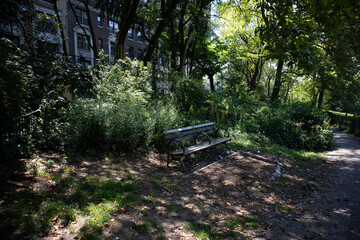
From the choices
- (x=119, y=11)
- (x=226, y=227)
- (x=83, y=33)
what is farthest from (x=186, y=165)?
(x=83, y=33)

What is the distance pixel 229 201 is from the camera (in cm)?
448

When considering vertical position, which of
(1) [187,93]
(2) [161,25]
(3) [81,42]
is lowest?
(1) [187,93]

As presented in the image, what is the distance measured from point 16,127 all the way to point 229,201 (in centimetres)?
495

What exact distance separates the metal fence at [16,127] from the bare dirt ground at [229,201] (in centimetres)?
80

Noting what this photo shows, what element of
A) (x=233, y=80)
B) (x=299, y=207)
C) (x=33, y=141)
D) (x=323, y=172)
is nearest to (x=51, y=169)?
(x=33, y=141)

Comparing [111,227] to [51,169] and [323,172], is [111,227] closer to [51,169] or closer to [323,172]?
[51,169]

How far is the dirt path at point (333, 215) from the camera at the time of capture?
3.45 meters

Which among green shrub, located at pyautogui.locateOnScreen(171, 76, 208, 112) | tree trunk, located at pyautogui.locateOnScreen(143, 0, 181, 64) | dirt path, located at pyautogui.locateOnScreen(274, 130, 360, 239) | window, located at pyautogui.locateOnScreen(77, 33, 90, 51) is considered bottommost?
dirt path, located at pyautogui.locateOnScreen(274, 130, 360, 239)

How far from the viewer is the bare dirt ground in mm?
3324

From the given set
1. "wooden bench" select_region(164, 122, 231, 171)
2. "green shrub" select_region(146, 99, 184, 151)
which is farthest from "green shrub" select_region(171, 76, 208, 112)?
"green shrub" select_region(146, 99, 184, 151)

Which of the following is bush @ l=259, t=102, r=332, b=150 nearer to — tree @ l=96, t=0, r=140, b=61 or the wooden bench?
the wooden bench

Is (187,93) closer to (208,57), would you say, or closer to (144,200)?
(144,200)

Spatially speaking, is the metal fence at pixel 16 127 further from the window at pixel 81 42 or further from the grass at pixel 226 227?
the window at pixel 81 42

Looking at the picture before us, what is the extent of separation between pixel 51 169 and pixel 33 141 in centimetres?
143
